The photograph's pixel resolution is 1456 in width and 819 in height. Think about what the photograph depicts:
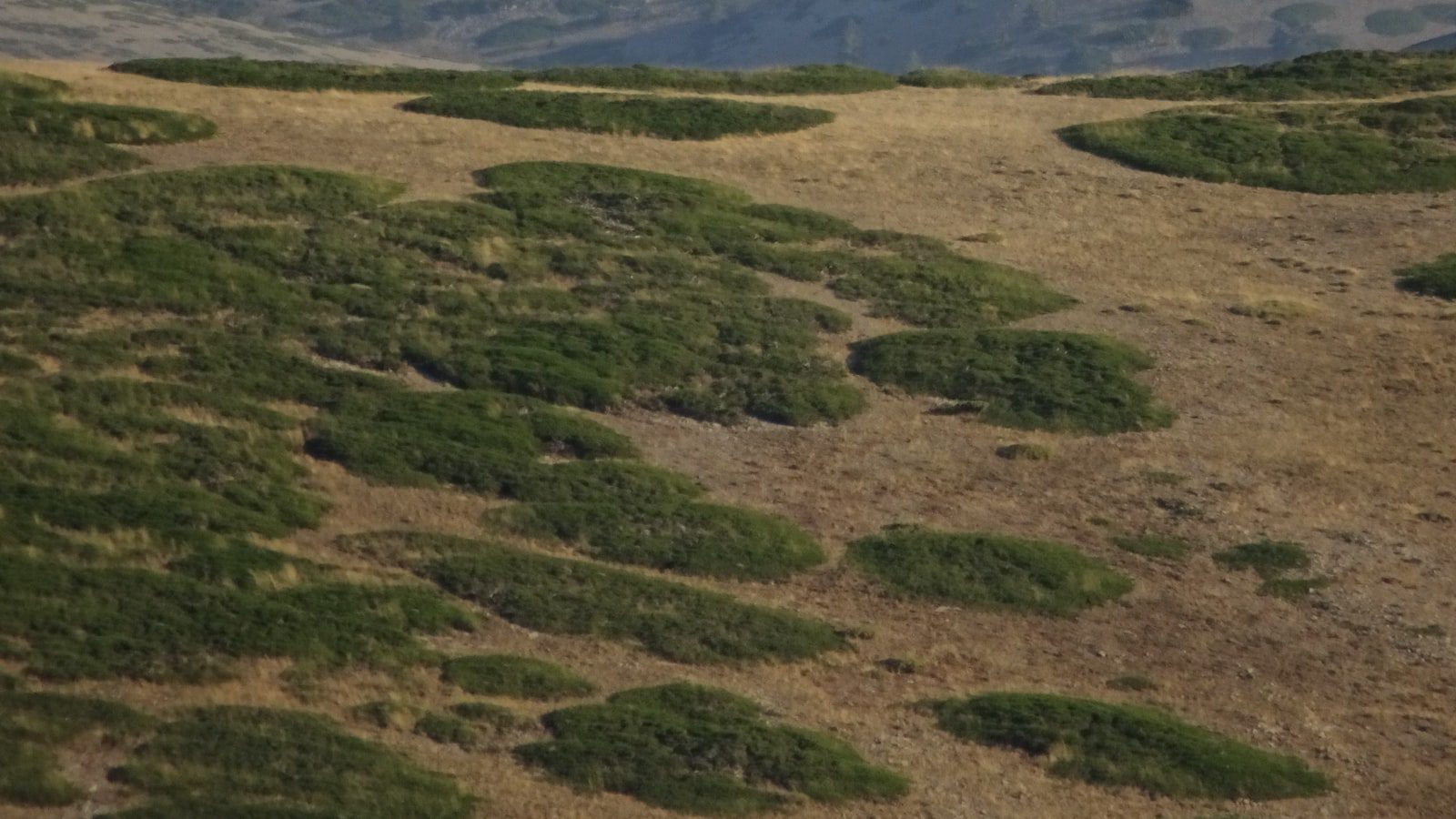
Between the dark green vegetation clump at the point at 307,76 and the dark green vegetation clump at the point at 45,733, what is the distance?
1439 inches

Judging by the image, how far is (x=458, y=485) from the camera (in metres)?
34.8

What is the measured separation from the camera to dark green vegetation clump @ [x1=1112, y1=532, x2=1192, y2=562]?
1391 inches

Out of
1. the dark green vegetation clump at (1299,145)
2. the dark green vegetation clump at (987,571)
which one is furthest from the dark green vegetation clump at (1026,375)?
the dark green vegetation clump at (1299,145)

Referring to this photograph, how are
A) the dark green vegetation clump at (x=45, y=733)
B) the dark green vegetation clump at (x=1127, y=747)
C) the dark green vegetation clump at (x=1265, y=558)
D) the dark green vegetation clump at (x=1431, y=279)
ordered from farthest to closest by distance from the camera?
the dark green vegetation clump at (x=1431, y=279) < the dark green vegetation clump at (x=1265, y=558) < the dark green vegetation clump at (x=1127, y=747) < the dark green vegetation clump at (x=45, y=733)

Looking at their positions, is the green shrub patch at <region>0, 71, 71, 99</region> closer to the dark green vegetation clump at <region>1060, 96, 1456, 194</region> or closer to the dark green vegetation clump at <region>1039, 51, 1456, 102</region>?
the dark green vegetation clump at <region>1060, 96, 1456, 194</region>

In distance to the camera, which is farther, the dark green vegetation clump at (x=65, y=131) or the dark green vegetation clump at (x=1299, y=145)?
the dark green vegetation clump at (x=1299, y=145)

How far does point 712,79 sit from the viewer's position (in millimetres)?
66500

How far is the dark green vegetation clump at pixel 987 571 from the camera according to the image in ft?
108

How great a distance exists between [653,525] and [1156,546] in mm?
9719

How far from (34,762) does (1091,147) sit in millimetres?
44729

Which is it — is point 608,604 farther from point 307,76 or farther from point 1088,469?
point 307,76

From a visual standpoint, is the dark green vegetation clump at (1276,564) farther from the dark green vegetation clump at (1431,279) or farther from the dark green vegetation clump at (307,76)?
the dark green vegetation clump at (307,76)

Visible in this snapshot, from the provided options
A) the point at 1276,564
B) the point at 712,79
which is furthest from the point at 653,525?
the point at 712,79

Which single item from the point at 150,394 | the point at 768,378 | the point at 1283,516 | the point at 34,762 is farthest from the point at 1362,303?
the point at 34,762
